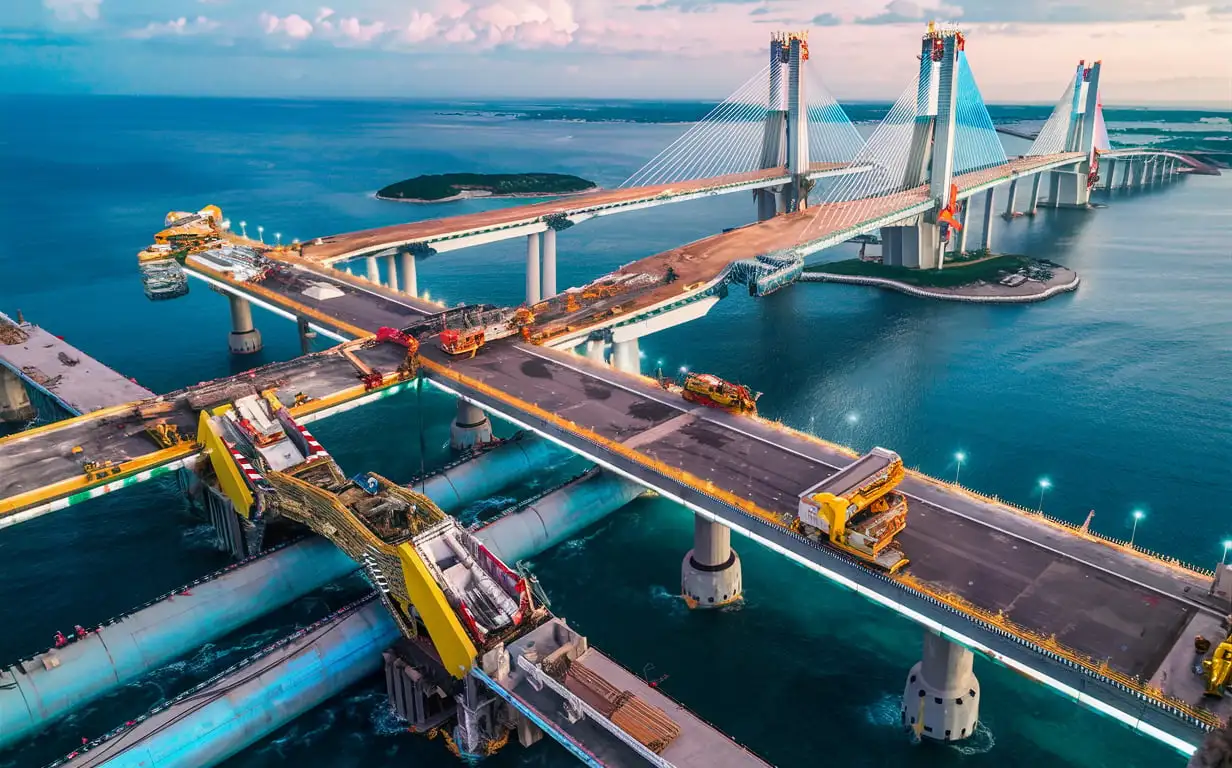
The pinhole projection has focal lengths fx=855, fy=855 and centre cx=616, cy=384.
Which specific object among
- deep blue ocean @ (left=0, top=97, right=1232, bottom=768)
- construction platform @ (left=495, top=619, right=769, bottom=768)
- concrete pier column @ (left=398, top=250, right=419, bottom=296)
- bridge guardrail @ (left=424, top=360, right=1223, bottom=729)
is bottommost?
deep blue ocean @ (left=0, top=97, right=1232, bottom=768)

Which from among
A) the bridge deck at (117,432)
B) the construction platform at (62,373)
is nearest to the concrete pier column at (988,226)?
the bridge deck at (117,432)

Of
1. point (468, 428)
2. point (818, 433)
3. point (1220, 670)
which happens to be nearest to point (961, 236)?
point (818, 433)

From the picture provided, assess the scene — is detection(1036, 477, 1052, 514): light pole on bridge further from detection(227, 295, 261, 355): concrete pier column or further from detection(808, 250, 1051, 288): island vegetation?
detection(227, 295, 261, 355): concrete pier column

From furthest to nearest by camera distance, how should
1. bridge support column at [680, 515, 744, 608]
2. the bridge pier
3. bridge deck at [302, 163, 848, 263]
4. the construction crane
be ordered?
the bridge pier → bridge deck at [302, 163, 848, 263] → the construction crane → bridge support column at [680, 515, 744, 608]

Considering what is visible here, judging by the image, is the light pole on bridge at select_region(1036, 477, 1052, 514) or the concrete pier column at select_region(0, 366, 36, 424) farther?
the concrete pier column at select_region(0, 366, 36, 424)

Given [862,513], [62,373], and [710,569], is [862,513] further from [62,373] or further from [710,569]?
[62,373]

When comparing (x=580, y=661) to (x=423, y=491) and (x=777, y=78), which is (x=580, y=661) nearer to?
(x=423, y=491)

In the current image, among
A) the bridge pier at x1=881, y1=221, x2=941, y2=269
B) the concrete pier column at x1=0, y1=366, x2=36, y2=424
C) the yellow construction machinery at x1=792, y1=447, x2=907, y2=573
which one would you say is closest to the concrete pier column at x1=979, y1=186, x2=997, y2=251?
the bridge pier at x1=881, y1=221, x2=941, y2=269
